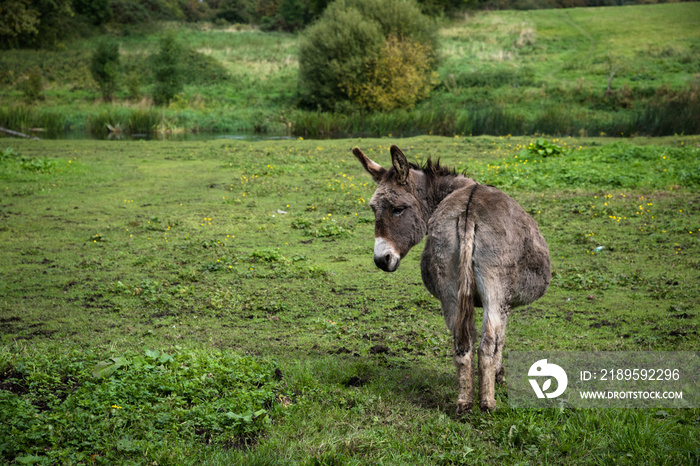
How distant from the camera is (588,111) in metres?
35.4

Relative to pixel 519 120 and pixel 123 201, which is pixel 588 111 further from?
pixel 123 201

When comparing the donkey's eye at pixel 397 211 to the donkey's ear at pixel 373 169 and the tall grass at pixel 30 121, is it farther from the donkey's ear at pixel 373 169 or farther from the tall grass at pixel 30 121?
the tall grass at pixel 30 121

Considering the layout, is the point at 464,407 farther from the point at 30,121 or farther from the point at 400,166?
the point at 30,121

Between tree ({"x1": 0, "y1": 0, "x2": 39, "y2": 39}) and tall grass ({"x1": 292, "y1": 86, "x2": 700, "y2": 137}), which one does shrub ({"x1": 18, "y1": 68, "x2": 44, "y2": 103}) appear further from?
tall grass ({"x1": 292, "y1": 86, "x2": 700, "y2": 137})

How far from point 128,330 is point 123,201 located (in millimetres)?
8233

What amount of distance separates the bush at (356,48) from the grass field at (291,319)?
80.4 ft

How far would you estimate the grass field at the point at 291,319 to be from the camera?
12.1 ft

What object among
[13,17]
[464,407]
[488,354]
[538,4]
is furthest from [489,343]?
[538,4]

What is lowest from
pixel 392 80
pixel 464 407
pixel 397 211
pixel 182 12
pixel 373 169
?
pixel 464 407

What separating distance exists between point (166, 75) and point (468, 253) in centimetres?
4108

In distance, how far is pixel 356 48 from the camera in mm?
39094

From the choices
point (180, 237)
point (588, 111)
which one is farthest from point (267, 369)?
point (588, 111)

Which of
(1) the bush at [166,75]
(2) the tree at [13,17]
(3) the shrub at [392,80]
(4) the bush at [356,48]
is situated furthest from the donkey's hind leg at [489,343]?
(1) the bush at [166,75]

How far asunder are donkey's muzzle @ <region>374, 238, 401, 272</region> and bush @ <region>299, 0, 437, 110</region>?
33.5 meters
